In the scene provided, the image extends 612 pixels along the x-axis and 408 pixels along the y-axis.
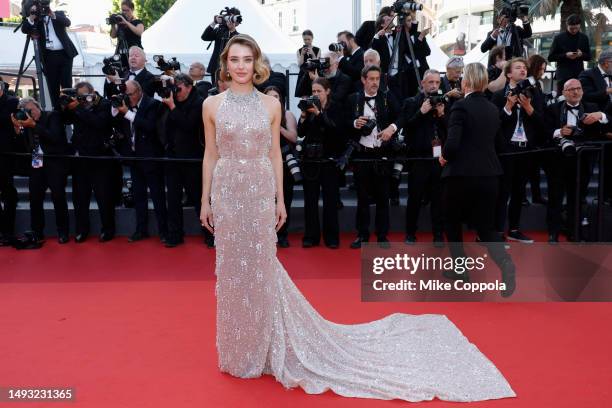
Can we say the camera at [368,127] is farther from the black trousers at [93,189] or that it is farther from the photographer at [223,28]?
the black trousers at [93,189]

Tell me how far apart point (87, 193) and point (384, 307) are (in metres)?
→ 3.92

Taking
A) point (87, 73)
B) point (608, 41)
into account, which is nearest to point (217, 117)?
point (87, 73)

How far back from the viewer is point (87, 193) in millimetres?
7426

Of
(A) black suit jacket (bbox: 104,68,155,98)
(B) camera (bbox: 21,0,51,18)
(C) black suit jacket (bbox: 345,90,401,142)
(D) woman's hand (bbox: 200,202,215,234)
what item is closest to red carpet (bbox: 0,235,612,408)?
(D) woman's hand (bbox: 200,202,215,234)

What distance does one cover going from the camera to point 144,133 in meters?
7.25

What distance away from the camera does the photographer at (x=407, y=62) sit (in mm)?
8055

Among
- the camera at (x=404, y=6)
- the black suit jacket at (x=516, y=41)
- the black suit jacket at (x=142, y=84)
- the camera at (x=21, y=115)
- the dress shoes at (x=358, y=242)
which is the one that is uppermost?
the camera at (x=404, y=6)

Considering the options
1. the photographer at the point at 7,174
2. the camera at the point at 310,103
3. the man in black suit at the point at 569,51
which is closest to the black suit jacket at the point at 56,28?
the photographer at the point at 7,174

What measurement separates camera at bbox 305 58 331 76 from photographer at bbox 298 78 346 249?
18.8 inches

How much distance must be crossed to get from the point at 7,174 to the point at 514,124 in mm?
5303

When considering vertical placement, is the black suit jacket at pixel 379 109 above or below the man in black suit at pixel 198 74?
below

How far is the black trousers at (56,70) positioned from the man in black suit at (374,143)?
13.1ft

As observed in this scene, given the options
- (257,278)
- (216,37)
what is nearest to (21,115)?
(216,37)

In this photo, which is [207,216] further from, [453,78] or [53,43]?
[53,43]
